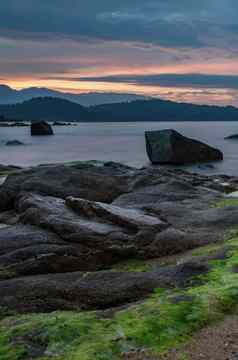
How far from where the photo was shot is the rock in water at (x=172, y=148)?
284 feet

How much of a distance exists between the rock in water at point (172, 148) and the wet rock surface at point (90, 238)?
57176 millimetres

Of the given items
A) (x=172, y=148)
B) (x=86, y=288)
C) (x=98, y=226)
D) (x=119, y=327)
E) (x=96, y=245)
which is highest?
(x=98, y=226)

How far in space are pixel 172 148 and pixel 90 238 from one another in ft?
225

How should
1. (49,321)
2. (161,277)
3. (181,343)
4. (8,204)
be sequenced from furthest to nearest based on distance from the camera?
(8,204)
(161,277)
(49,321)
(181,343)

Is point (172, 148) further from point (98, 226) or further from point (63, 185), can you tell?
point (98, 226)

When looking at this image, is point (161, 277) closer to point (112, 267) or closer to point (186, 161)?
point (112, 267)

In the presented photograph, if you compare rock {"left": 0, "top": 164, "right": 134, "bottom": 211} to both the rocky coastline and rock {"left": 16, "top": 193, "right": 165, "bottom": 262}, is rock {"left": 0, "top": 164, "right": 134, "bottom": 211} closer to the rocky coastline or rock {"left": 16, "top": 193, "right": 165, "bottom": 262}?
the rocky coastline

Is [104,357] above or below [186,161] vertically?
above

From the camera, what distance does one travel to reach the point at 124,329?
38.5 ft

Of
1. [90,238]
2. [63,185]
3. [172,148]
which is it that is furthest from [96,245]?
[172,148]

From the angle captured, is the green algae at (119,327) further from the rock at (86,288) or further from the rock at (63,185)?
the rock at (63,185)

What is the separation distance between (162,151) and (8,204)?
6234cm

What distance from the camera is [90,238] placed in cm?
1922

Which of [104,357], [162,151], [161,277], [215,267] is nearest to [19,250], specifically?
[161,277]
